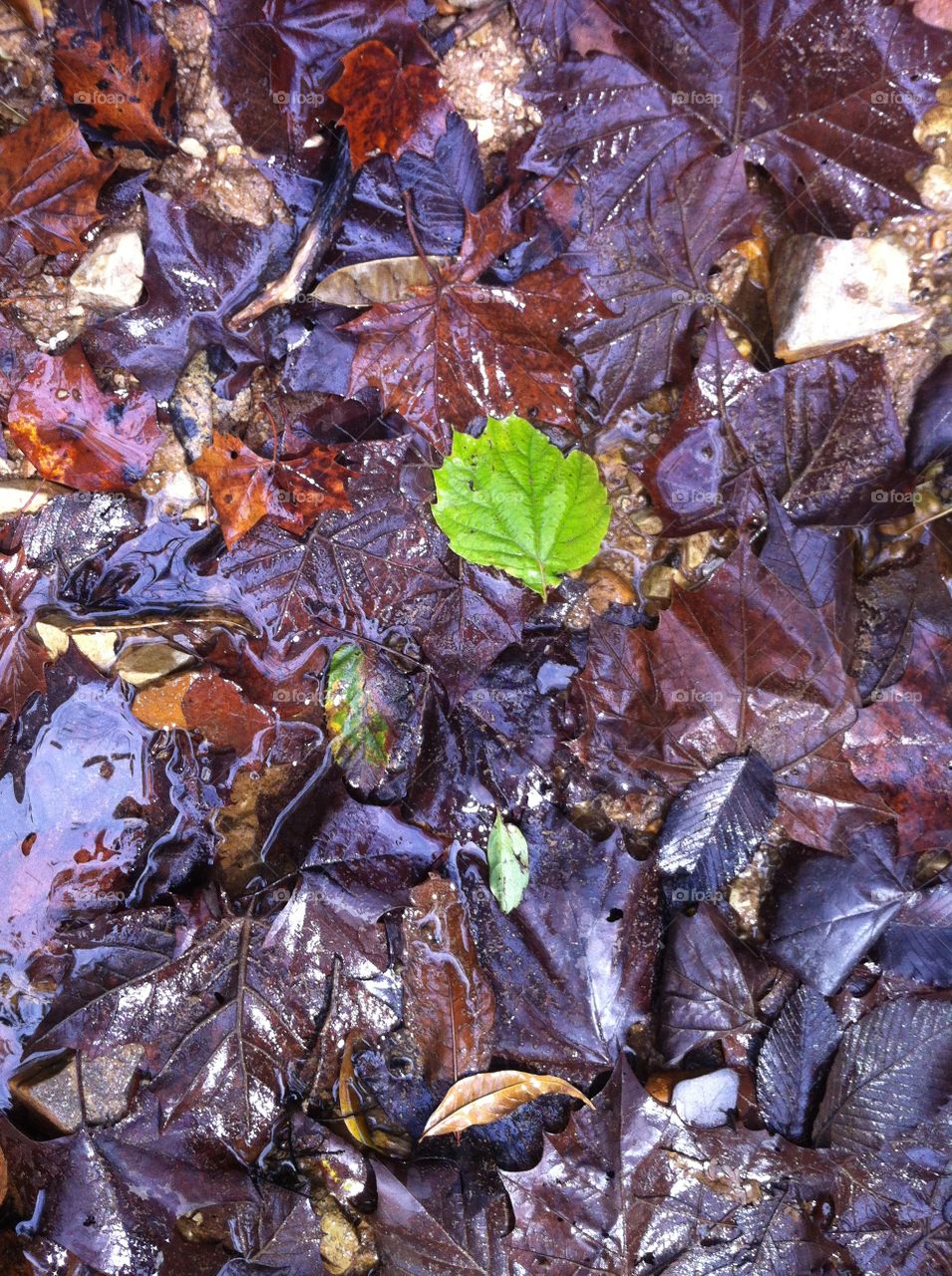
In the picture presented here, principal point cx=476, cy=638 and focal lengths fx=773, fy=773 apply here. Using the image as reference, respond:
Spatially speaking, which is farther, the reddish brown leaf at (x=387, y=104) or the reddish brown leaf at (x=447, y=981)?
the reddish brown leaf at (x=447, y=981)

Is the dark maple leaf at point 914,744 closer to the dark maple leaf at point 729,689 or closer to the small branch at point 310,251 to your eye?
the dark maple leaf at point 729,689

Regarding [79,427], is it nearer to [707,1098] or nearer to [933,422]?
[933,422]

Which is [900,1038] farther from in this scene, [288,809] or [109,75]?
[109,75]

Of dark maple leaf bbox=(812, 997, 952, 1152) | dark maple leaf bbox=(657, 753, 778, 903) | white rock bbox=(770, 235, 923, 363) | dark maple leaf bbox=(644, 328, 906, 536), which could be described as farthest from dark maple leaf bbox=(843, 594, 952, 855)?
white rock bbox=(770, 235, 923, 363)

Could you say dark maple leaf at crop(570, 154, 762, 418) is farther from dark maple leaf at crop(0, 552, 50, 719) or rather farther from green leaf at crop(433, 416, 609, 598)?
dark maple leaf at crop(0, 552, 50, 719)

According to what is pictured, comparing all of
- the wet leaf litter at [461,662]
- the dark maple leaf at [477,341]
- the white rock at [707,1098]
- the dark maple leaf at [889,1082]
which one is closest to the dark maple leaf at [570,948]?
the wet leaf litter at [461,662]

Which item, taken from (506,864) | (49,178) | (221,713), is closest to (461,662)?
(506,864)

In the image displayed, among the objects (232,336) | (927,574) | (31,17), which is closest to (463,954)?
(927,574)
